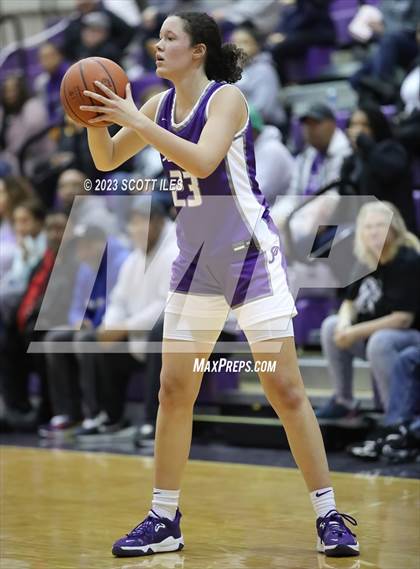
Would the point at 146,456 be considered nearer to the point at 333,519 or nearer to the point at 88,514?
the point at 88,514

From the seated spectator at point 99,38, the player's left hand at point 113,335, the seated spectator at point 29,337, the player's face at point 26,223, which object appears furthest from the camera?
the seated spectator at point 99,38

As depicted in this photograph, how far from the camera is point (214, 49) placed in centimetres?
385

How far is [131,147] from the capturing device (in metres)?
3.97

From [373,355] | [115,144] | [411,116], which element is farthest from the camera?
[411,116]

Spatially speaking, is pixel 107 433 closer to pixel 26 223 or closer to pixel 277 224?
pixel 277 224

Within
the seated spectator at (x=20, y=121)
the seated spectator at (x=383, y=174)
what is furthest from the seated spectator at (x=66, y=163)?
the seated spectator at (x=383, y=174)

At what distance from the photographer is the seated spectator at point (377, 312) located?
19.9ft

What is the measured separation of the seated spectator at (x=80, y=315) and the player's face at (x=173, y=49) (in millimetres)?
4001

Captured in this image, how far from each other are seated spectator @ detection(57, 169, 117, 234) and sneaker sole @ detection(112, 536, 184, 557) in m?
4.28

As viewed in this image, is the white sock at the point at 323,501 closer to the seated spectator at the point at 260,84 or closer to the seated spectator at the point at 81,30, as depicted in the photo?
the seated spectator at the point at 260,84

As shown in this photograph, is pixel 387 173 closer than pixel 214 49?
No

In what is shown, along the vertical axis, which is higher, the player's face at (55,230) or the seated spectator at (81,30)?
the seated spectator at (81,30)

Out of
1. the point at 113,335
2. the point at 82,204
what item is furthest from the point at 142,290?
the point at 82,204

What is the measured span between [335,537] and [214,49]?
1.74 meters
